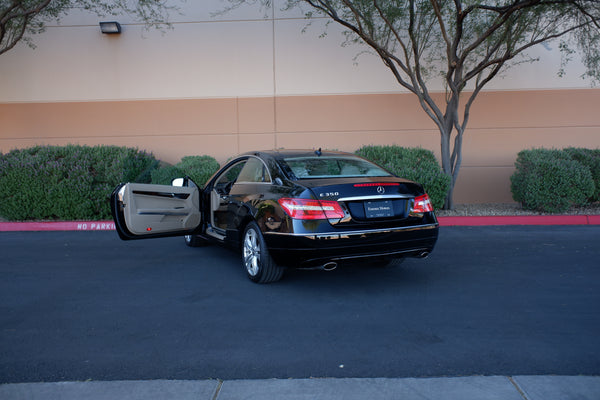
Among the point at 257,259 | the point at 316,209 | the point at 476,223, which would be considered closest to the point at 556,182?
the point at 476,223

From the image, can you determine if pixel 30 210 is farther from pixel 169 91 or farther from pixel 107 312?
pixel 107 312

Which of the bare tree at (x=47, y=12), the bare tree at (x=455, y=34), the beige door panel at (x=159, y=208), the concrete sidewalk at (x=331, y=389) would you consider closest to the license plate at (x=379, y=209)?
the concrete sidewalk at (x=331, y=389)

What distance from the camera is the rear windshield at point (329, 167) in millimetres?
5340

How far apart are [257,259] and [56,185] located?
21.2 ft

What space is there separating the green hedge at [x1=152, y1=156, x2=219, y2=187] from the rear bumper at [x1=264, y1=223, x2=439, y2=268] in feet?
19.1

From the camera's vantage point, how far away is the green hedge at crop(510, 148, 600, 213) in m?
9.84

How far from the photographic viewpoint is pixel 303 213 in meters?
4.75

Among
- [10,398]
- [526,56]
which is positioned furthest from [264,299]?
[526,56]

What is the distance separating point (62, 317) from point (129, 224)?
1661mm

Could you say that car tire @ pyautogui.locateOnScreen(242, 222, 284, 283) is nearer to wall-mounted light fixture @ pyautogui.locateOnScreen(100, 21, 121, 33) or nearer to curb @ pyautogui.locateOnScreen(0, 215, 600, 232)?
curb @ pyautogui.locateOnScreen(0, 215, 600, 232)

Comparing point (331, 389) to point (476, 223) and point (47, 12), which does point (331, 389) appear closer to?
point (476, 223)

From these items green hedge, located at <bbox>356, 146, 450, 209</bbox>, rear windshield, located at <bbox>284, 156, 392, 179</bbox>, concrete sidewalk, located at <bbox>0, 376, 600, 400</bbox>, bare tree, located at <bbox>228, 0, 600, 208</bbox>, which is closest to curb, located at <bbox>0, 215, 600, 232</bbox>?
green hedge, located at <bbox>356, 146, 450, 209</bbox>

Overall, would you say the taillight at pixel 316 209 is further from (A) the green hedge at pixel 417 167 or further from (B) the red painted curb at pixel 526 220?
(B) the red painted curb at pixel 526 220

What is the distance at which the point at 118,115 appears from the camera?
12828mm
